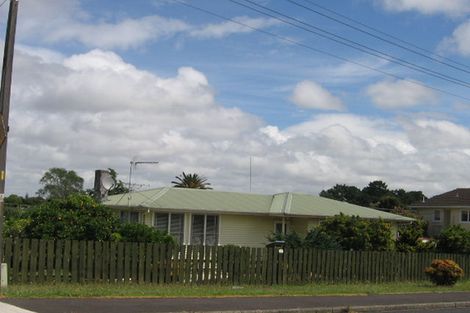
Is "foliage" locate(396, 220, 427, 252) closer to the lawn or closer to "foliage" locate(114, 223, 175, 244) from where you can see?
the lawn

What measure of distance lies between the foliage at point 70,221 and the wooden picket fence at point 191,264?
2.33 feet

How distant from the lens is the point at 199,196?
3409cm

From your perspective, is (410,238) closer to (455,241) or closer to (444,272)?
(455,241)

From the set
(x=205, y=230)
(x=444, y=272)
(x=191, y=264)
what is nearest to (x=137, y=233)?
(x=191, y=264)

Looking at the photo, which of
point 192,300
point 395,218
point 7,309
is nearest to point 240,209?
point 395,218

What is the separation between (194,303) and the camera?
1456 centimetres

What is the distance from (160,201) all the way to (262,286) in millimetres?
11233

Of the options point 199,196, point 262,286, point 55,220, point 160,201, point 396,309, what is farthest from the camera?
point 199,196

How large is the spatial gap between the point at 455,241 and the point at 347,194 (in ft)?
251

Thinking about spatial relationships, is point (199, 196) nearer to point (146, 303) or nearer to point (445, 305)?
point (445, 305)

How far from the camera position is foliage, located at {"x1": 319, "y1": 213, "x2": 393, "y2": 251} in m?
26.5

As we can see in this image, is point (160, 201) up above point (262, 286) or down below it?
above

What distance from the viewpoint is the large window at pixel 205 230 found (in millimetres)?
31844

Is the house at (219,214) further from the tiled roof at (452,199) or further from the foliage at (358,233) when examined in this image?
the tiled roof at (452,199)
